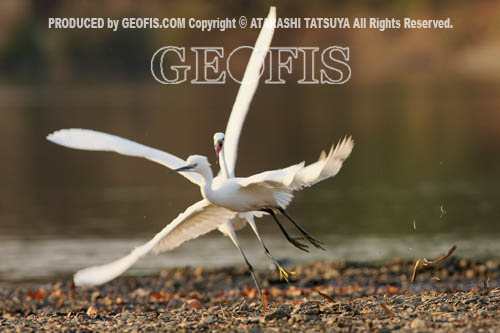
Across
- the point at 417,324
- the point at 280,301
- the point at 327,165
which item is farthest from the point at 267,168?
the point at 417,324

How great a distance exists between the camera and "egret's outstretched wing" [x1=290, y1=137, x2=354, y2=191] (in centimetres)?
1077

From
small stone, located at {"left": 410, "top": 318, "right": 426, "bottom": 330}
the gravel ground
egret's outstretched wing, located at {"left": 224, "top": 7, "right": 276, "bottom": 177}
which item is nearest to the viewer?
small stone, located at {"left": 410, "top": 318, "right": 426, "bottom": 330}

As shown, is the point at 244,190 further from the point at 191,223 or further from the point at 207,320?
the point at 207,320

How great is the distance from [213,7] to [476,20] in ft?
80.8

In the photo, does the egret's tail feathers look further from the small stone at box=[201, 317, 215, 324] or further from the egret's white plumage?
the small stone at box=[201, 317, 215, 324]

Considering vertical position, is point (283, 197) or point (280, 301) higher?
point (283, 197)

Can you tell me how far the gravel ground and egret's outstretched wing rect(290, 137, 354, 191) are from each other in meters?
1.37

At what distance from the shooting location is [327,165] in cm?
1100

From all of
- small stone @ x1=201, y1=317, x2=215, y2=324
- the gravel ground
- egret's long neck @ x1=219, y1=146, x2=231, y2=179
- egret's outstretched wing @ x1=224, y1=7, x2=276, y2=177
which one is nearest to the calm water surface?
the gravel ground

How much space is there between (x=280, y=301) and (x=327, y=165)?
484 cm

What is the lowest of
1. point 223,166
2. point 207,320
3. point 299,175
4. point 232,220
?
point 207,320

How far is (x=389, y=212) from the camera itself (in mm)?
26906

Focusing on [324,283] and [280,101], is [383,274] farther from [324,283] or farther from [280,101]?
[280,101]

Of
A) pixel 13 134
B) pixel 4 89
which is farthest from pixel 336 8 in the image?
pixel 4 89
